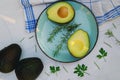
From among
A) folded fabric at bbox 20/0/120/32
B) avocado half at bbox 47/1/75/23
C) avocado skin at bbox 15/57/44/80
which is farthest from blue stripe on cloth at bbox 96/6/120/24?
avocado skin at bbox 15/57/44/80

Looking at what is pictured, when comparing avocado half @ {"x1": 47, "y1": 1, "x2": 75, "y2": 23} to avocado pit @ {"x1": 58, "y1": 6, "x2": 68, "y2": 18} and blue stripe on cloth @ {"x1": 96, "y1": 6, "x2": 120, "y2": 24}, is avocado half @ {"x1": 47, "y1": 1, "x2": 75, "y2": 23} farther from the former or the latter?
blue stripe on cloth @ {"x1": 96, "y1": 6, "x2": 120, "y2": 24}

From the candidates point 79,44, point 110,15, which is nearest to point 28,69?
point 79,44

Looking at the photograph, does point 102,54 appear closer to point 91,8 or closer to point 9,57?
point 91,8

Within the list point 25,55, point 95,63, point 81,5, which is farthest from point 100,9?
point 25,55

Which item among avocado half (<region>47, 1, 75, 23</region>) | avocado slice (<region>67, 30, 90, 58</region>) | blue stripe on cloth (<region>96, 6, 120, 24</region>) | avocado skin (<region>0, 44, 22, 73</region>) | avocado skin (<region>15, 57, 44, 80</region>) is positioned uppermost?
avocado half (<region>47, 1, 75, 23</region>)

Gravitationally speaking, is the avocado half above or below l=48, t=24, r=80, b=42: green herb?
above

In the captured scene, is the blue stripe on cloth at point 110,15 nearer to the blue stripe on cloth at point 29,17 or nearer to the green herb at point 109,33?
the green herb at point 109,33
